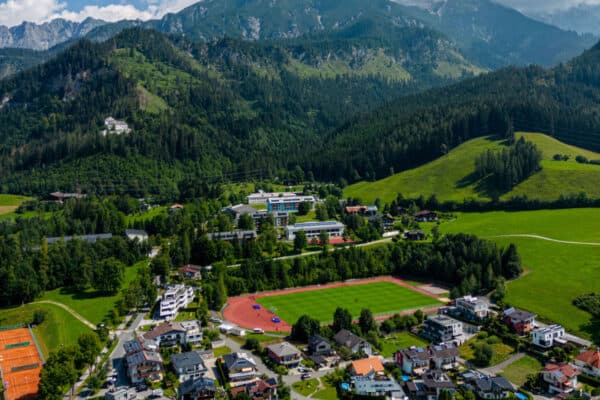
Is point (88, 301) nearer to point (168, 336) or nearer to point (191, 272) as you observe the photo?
point (191, 272)

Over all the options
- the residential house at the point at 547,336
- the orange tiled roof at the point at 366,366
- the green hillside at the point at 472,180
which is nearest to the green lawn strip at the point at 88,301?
the orange tiled roof at the point at 366,366

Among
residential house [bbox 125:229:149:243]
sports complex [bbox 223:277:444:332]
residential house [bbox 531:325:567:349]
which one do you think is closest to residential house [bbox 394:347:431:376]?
residential house [bbox 531:325:567:349]

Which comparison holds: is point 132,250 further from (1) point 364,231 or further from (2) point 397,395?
(2) point 397,395

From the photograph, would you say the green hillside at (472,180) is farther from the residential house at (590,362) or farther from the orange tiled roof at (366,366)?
the orange tiled roof at (366,366)

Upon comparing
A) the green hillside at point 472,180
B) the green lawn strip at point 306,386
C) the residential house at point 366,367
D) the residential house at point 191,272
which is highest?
the green hillside at point 472,180

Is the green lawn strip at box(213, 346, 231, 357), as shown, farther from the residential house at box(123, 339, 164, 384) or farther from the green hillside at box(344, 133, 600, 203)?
the green hillside at box(344, 133, 600, 203)

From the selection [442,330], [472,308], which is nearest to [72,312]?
[442,330]
